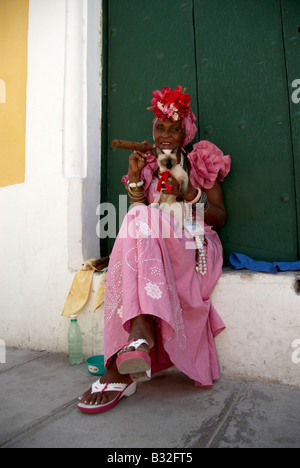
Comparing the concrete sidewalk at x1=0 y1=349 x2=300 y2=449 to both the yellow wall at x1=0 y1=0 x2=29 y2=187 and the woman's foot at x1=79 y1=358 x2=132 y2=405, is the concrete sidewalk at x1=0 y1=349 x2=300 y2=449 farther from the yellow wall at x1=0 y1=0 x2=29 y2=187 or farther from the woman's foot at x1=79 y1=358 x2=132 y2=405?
the yellow wall at x1=0 y1=0 x2=29 y2=187

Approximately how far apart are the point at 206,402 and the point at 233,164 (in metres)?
1.43

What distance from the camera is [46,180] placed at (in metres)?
2.56

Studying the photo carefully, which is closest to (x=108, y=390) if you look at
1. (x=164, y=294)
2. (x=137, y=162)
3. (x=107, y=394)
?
(x=107, y=394)

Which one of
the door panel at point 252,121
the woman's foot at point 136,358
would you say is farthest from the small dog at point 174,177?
the woman's foot at point 136,358

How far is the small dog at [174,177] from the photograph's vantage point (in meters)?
1.94

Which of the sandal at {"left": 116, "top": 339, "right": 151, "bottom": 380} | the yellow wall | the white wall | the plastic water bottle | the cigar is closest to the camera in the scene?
the sandal at {"left": 116, "top": 339, "right": 151, "bottom": 380}

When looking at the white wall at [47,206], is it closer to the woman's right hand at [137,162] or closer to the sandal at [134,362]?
the woman's right hand at [137,162]

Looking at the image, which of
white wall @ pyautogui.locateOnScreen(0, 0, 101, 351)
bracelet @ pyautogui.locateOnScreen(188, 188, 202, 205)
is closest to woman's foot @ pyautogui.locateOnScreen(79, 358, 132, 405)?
white wall @ pyautogui.locateOnScreen(0, 0, 101, 351)

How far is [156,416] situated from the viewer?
1.39m

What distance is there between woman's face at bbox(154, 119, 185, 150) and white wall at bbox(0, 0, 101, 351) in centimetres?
67

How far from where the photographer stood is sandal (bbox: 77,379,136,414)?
1430 mm

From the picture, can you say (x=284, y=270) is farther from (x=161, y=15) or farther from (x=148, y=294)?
(x=161, y=15)
